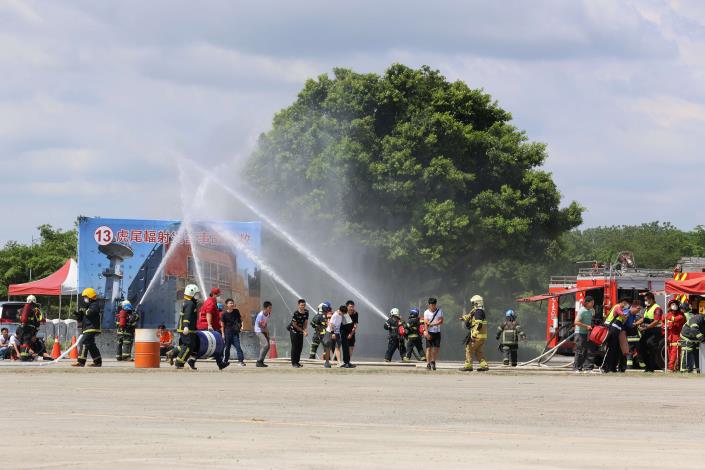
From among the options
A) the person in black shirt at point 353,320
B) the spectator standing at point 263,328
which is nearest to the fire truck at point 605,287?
the person in black shirt at point 353,320

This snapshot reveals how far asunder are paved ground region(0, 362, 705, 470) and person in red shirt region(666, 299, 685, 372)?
24.0 feet

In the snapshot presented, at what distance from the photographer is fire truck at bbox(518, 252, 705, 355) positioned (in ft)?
130

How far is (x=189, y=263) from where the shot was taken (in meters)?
40.4

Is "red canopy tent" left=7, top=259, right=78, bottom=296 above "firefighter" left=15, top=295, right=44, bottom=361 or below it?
above

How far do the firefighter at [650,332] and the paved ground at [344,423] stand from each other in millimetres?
7446

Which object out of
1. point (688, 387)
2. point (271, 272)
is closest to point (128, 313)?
point (271, 272)

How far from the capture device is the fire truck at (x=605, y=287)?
3966 cm

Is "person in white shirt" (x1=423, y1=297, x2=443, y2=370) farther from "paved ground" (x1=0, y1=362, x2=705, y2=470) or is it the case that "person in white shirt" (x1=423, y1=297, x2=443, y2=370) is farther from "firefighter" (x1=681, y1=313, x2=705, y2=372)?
"paved ground" (x1=0, y1=362, x2=705, y2=470)

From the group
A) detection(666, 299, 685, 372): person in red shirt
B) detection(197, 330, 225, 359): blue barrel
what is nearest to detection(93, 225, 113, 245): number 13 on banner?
detection(197, 330, 225, 359): blue barrel

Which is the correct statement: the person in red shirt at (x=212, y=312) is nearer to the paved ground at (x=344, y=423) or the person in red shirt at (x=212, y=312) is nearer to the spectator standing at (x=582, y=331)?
the paved ground at (x=344, y=423)

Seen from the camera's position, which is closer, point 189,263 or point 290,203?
point 189,263

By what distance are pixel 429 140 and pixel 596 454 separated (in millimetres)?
45786

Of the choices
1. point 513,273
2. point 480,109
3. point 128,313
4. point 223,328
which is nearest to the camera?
point 223,328

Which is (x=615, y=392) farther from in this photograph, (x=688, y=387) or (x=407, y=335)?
(x=407, y=335)
